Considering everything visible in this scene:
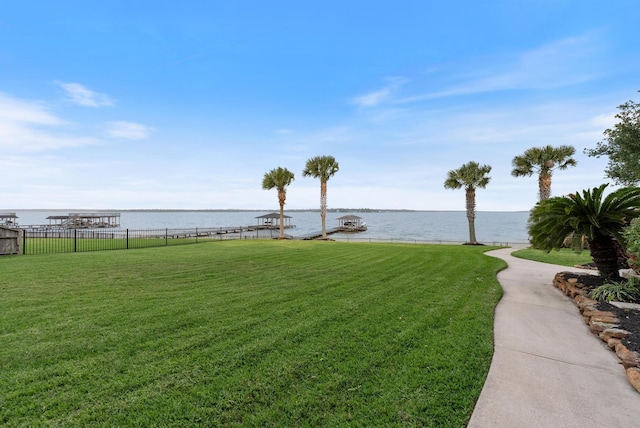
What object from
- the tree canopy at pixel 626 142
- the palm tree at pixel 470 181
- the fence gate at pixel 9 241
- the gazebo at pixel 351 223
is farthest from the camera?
the gazebo at pixel 351 223

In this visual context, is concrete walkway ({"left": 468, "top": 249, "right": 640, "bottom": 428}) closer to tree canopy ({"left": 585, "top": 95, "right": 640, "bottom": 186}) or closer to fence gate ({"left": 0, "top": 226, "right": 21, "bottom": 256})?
tree canopy ({"left": 585, "top": 95, "right": 640, "bottom": 186})

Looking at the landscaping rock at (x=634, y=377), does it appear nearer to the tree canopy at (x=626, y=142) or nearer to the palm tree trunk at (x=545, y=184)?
the tree canopy at (x=626, y=142)

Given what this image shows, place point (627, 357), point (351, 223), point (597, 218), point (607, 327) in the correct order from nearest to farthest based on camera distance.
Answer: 1. point (627, 357)
2. point (607, 327)
3. point (597, 218)
4. point (351, 223)

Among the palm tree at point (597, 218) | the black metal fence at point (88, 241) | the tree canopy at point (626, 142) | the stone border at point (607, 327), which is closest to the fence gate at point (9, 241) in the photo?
the black metal fence at point (88, 241)

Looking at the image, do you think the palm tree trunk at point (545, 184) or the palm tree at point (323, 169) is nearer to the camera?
the palm tree trunk at point (545, 184)

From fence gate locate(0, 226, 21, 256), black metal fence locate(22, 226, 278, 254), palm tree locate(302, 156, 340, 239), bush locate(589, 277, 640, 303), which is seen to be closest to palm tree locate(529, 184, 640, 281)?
bush locate(589, 277, 640, 303)

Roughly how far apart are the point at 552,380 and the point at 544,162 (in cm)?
2437

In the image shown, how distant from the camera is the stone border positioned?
303 cm

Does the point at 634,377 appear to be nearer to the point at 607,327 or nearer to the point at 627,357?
the point at 627,357

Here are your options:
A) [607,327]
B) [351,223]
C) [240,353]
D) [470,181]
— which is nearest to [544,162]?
[470,181]

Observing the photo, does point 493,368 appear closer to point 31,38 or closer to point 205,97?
point 31,38

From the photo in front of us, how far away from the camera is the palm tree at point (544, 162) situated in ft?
69.2

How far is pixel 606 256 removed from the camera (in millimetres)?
6266

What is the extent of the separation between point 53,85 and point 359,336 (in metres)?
18.0
